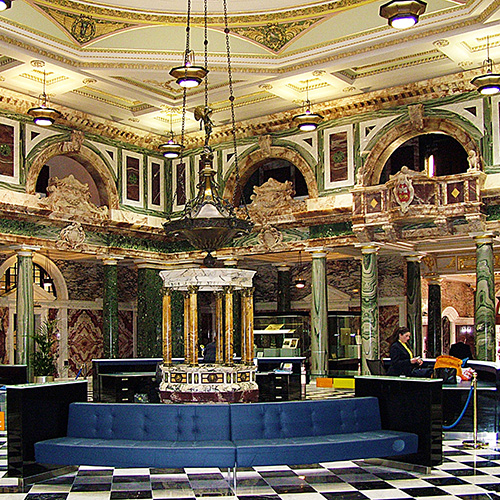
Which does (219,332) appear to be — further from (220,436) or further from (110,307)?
(110,307)

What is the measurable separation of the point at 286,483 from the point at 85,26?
10645 millimetres

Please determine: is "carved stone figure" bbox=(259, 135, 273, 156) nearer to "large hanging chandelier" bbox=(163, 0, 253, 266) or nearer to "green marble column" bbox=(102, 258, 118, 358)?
"green marble column" bbox=(102, 258, 118, 358)

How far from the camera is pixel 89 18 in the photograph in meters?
15.0

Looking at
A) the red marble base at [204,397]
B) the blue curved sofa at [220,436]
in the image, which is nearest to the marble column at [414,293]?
the red marble base at [204,397]

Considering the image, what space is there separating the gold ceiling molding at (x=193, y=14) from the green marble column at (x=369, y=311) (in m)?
5.87

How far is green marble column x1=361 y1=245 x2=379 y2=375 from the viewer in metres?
17.7

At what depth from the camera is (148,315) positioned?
68.6 ft

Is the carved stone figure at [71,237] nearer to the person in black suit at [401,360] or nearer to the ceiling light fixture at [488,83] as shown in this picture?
the person in black suit at [401,360]

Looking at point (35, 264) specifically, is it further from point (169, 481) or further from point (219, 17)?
point (169, 481)

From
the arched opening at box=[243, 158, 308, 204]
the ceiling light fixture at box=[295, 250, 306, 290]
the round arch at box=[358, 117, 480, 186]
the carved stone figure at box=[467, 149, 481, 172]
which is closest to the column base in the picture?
the carved stone figure at box=[467, 149, 481, 172]

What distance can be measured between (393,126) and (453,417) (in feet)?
27.6

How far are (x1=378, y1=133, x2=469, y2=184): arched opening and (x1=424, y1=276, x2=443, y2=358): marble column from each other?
3.37 meters

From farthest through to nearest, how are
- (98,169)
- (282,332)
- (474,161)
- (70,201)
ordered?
(282,332) < (98,169) < (70,201) < (474,161)

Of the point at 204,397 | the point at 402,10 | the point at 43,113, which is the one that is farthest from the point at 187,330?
the point at 43,113
